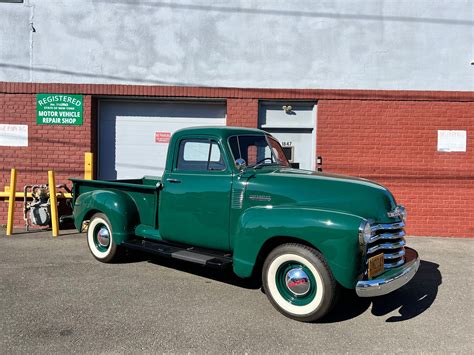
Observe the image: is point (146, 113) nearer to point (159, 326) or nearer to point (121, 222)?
point (121, 222)

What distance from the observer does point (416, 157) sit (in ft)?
26.0

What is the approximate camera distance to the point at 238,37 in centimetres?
795

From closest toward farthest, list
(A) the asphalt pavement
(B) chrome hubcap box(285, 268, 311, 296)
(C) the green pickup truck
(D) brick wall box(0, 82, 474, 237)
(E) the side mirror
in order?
(A) the asphalt pavement < (C) the green pickup truck < (B) chrome hubcap box(285, 268, 311, 296) < (E) the side mirror < (D) brick wall box(0, 82, 474, 237)

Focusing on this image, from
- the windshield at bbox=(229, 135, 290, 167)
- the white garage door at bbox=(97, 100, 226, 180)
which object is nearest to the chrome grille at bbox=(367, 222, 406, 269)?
the windshield at bbox=(229, 135, 290, 167)

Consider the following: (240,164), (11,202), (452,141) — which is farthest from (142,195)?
(452,141)

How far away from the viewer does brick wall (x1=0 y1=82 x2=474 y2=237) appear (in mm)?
7879

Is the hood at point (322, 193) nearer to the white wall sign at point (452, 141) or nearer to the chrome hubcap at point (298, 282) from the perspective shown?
the chrome hubcap at point (298, 282)

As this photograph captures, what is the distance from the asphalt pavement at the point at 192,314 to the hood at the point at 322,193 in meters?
1.10

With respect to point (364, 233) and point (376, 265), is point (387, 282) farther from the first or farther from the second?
point (364, 233)

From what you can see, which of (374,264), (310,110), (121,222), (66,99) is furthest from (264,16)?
(374,264)

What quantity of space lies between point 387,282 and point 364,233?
0.49m

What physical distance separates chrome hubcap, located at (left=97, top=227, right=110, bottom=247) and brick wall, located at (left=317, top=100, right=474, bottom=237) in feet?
15.7

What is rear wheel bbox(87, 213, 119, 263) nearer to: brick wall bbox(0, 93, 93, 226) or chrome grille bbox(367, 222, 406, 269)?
brick wall bbox(0, 93, 93, 226)

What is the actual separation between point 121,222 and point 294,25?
5291 millimetres
